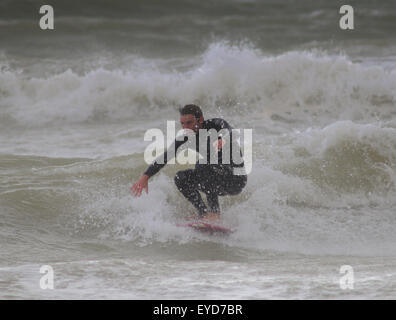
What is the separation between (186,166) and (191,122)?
2.45 metres

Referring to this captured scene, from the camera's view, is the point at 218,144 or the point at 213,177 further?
the point at 213,177

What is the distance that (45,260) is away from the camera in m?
4.79

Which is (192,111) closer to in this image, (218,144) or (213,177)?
(218,144)

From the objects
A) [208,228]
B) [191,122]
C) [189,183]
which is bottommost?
[208,228]

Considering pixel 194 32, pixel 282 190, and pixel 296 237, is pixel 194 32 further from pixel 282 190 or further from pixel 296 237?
pixel 296 237

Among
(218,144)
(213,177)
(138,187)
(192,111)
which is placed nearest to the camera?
(138,187)

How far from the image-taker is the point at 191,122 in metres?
5.78

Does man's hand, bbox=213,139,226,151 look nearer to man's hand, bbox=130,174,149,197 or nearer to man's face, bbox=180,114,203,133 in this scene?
man's face, bbox=180,114,203,133

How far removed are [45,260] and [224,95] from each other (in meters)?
9.53

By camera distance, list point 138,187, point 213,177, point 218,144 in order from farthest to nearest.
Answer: point 213,177 < point 218,144 < point 138,187

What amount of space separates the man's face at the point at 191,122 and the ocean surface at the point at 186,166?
3.30ft

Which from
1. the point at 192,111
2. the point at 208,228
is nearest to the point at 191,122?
the point at 192,111

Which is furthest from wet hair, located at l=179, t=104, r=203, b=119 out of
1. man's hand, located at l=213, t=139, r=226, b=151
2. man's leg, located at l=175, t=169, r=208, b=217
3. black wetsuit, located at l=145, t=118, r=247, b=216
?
man's leg, located at l=175, t=169, r=208, b=217

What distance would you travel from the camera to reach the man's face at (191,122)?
5.77m
